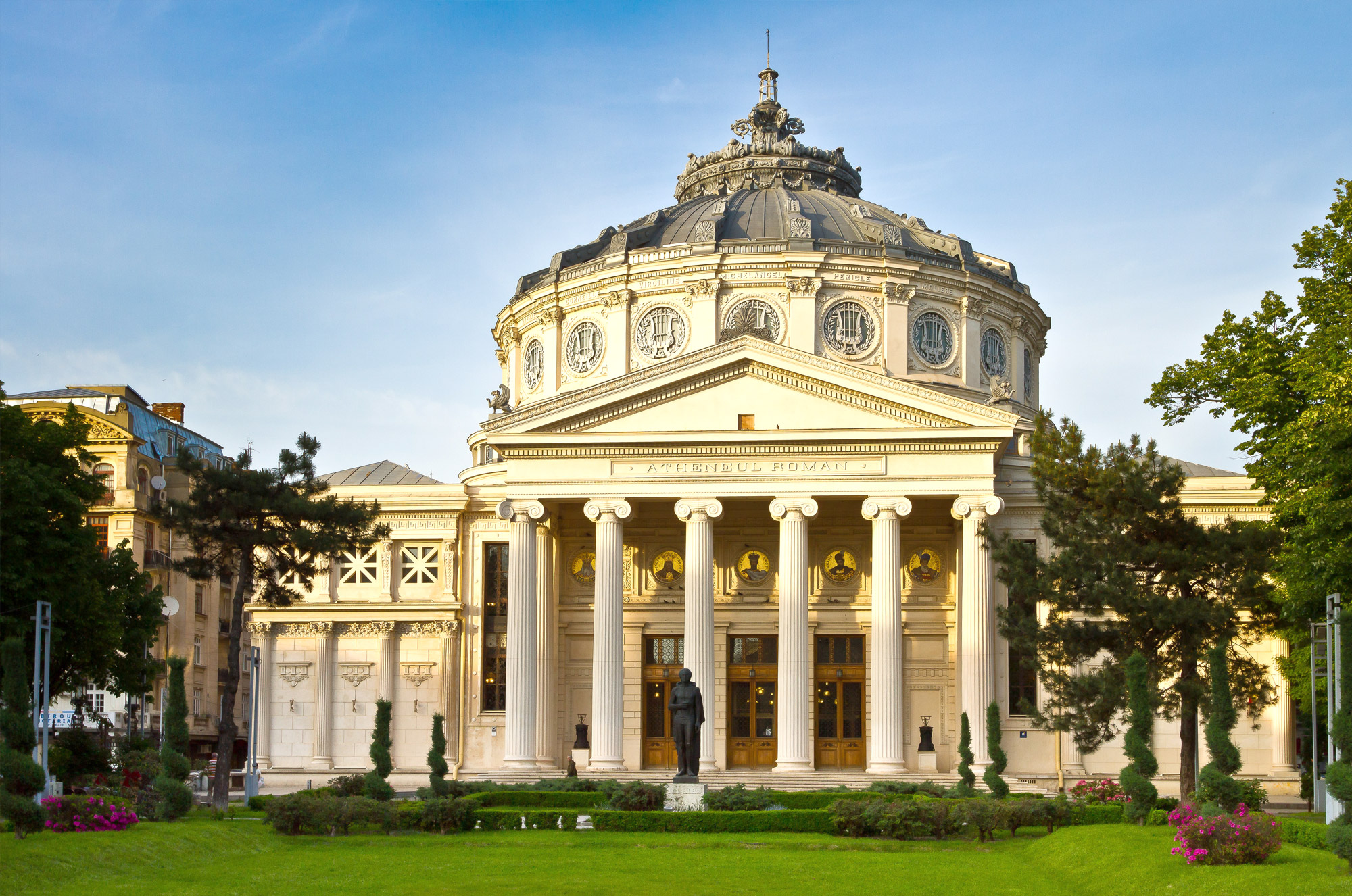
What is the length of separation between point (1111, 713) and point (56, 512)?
99.3 feet

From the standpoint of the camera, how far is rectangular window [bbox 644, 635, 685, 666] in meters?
60.8

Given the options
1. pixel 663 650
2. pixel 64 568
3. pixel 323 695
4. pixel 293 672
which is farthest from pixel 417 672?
pixel 64 568

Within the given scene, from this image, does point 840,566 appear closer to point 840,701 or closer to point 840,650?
point 840,650

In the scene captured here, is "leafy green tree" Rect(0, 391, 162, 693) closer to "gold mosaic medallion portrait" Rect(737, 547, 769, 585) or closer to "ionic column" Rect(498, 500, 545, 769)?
"ionic column" Rect(498, 500, 545, 769)

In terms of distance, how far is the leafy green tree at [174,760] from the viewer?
36.8 m

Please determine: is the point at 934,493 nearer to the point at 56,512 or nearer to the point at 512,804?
the point at 512,804

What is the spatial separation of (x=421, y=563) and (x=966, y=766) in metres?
24.3

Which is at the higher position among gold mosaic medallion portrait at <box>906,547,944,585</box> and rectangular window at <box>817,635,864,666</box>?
gold mosaic medallion portrait at <box>906,547,944,585</box>

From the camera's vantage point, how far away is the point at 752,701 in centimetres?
5994

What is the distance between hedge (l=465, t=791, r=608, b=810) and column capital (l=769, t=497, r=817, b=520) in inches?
538

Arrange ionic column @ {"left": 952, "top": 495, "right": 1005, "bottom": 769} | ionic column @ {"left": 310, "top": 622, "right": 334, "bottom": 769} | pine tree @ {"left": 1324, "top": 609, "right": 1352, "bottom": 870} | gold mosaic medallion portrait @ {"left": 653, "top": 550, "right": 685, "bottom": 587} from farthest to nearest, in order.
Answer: ionic column @ {"left": 310, "top": 622, "right": 334, "bottom": 769}, gold mosaic medallion portrait @ {"left": 653, "top": 550, "right": 685, "bottom": 587}, ionic column @ {"left": 952, "top": 495, "right": 1005, "bottom": 769}, pine tree @ {"left": 1324, "top": 609, "right": 1352, "bottom": 870}

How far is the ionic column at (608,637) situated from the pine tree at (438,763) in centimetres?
765

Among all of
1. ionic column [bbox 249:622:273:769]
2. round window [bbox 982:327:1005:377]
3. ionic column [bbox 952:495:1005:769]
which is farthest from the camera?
round window [bbox 982:327:1005:377]

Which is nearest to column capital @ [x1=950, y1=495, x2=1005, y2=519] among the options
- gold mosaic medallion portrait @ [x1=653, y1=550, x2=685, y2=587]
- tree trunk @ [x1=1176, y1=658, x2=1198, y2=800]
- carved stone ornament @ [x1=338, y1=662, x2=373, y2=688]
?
gold mosaic medallion portrait @ [x1=653, y1=550, x2=685, y2=587]
